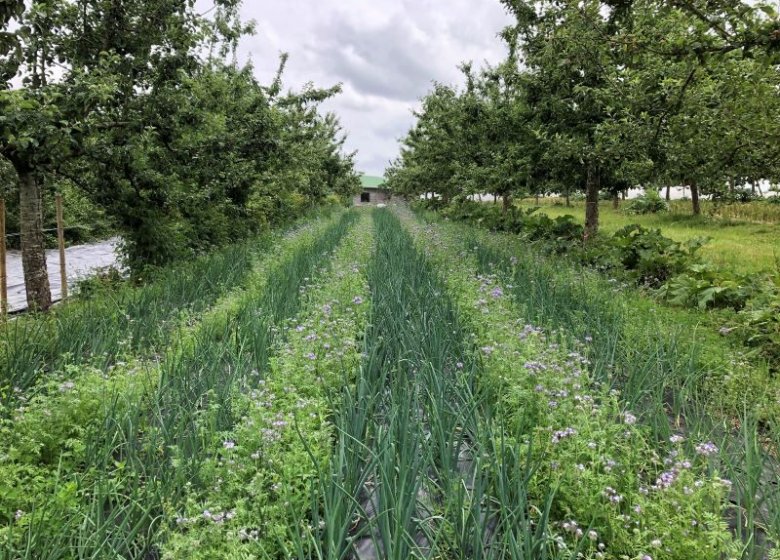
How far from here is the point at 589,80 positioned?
8781 millimetres

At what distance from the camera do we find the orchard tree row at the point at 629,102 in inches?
144

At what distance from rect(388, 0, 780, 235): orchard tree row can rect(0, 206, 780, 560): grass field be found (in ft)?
7.36

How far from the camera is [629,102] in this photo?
6.62 metres

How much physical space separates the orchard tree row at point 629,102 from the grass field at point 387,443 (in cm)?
224

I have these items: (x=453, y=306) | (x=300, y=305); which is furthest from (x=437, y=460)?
(x=300, y=305)

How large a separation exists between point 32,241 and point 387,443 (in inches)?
231

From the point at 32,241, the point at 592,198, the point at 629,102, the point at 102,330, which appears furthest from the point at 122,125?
the point at 592,198

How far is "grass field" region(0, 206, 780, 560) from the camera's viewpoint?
1.87m

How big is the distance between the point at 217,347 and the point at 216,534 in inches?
75.5

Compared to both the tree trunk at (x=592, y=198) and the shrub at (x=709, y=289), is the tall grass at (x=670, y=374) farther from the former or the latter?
the tree trunk at (x=592, y=198)

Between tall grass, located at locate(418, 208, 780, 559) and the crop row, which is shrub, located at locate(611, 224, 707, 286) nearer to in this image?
tall grass, located at locate(418, 208, 780, 559)

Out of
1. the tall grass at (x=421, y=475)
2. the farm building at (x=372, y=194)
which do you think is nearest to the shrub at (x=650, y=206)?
the tall grass at (x=421, y=475)

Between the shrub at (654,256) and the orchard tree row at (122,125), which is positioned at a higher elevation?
the orchard tree row at (122,125)

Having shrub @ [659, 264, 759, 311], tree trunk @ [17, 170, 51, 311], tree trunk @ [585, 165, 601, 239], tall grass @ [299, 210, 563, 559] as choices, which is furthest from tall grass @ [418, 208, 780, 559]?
tree trunk @ [17, 170, 51, 311]
